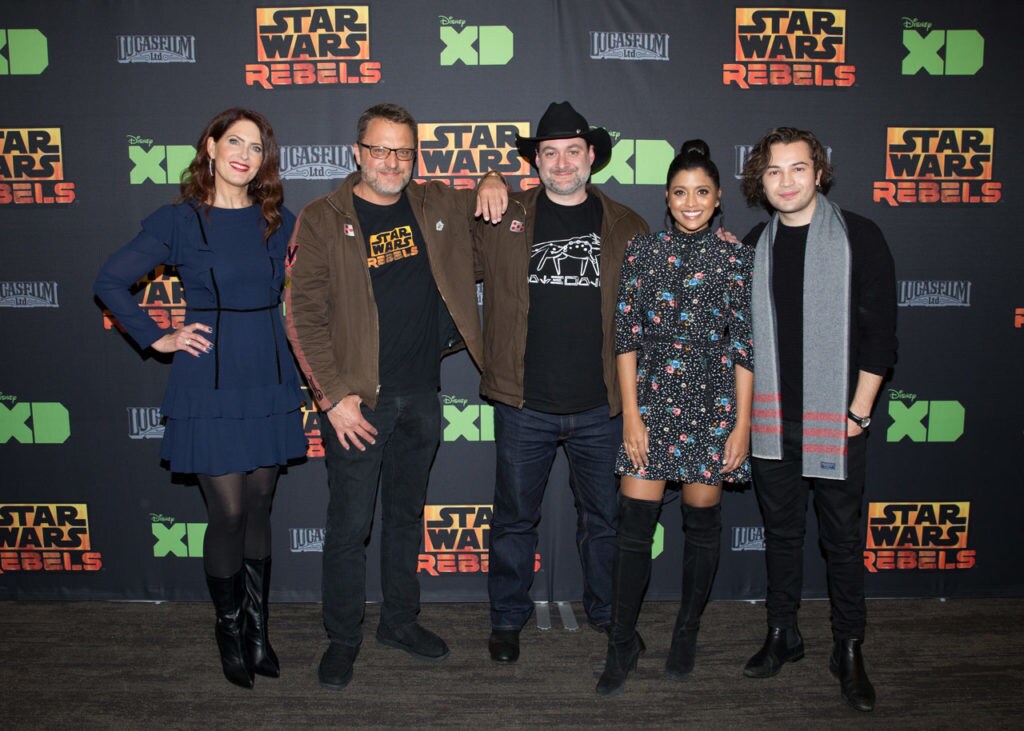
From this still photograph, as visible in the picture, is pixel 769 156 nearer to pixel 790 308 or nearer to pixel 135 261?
pixel 790 308

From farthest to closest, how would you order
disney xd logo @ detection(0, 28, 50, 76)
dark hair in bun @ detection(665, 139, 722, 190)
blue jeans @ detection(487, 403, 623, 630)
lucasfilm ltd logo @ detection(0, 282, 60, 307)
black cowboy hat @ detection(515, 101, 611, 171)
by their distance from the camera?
lucasfilm ltd logo @ detection(0, 282, 60, 307) → disney xd logo @ detection(0, 28, 50, 76) → blue jeans @ detection(487, 403, 623, 630) → black cowboy hat @ detection(515, 101, 611, 171) → dark hair in bun @ detection(665, 139, 722, 190)

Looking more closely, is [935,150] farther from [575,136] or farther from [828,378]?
[575,136]

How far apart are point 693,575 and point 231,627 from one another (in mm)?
1572

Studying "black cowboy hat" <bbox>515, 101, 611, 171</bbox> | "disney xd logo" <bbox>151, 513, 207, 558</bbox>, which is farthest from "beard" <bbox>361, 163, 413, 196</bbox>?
"disney xd logo" <bbox>151, 513, 207, 558</bbox>

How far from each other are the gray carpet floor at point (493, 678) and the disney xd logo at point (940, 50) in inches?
87.0

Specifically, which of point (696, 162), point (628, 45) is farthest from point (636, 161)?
point (696, 162)

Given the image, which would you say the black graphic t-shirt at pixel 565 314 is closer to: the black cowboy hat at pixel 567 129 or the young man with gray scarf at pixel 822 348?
the black cowboy hat at pixel 567 129

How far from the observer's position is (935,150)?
10.6ft

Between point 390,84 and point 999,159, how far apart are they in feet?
8.21

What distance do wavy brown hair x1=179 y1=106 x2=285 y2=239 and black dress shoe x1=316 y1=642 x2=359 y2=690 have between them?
143 centimetres

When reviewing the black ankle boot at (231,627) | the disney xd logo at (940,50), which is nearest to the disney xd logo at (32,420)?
the black ankle boot at (231,627)

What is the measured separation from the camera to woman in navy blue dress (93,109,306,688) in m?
2.53

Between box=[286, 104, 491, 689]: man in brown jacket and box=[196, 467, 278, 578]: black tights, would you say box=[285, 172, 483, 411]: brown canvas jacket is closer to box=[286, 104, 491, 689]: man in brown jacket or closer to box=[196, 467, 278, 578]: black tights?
box=[286, 104, 491, 689]: man in brown jacket

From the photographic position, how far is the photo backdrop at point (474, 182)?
3.15 m
